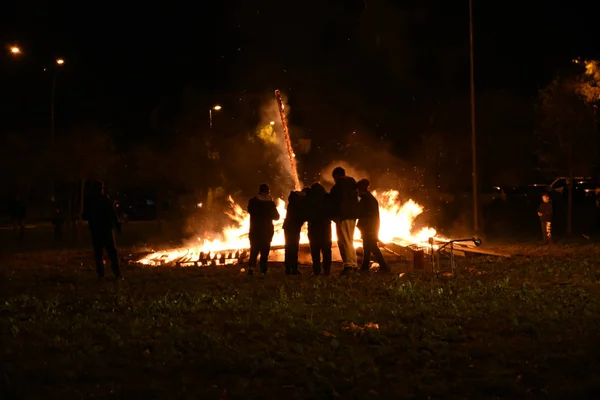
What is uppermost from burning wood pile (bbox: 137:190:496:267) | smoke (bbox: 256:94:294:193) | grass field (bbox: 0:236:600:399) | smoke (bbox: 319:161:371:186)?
smoke (bbox: 256:94:294:193)

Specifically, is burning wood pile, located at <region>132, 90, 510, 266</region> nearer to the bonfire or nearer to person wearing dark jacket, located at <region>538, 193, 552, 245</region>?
the bonfire

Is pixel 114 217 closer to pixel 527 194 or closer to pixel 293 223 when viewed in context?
pixel 293 223

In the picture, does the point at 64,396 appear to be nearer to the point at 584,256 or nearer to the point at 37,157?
the point at 584,256

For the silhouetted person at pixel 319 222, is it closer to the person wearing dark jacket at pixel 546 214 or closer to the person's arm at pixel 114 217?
the person's arm at pixel 114 217

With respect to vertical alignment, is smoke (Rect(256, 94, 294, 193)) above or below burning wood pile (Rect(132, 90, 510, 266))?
above

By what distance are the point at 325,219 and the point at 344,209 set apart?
0.39 m

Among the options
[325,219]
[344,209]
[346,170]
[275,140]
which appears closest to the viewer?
[344,209]

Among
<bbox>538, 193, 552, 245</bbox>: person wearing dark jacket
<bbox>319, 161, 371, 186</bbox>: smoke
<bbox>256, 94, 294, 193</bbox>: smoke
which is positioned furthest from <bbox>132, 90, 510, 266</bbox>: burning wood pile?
<bbox>256, 94, 294, 193</bbox>: smoke

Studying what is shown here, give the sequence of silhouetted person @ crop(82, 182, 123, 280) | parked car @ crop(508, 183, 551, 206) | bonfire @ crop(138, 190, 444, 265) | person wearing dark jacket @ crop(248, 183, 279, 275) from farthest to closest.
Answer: parked car @ crop(508, 183, 551, 206) < bonfire @ crop(138, 190, 444, 265) < person wearing dark jacket @ crop(248, 183, 279, 275) < silhouetted person @ crop(82, 182, 123, 280)

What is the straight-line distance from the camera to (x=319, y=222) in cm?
1293

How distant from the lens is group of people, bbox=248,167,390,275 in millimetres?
12859

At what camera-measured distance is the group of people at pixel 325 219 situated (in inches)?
506

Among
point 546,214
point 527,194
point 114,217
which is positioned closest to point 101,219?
point 114,217

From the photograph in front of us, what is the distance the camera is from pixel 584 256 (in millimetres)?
15805
